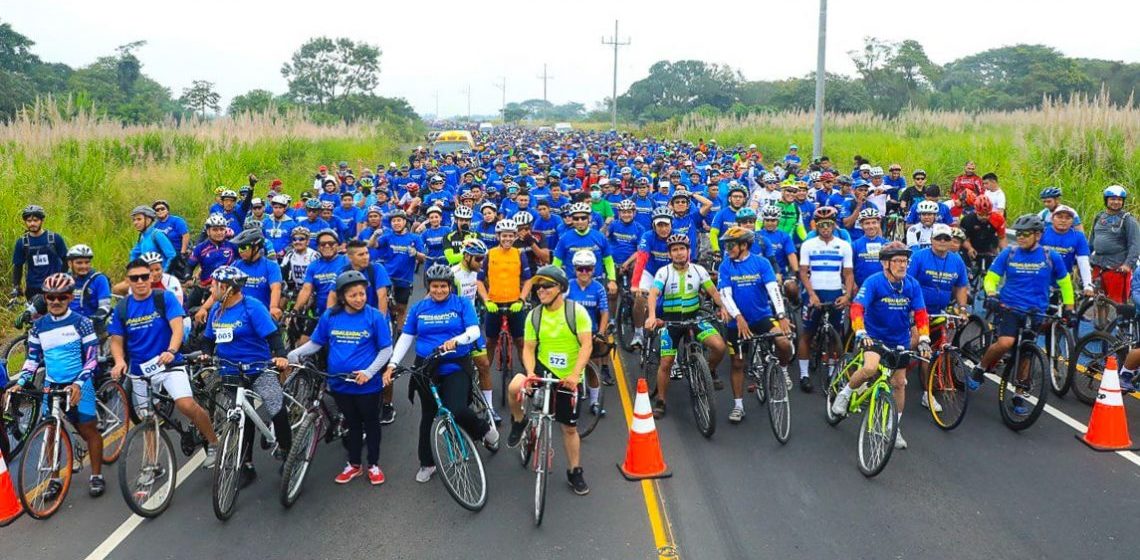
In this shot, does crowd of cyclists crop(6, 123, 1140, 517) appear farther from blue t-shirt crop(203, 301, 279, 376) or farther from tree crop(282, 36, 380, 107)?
tree crop(282, 36, 380, 107)

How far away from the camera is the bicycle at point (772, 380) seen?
25.0ft

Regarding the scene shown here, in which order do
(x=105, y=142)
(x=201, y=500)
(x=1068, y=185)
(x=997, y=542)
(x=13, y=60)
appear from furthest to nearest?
(x=13, y=60)
(x=105, y=142)
(x=1068, y=185)
(x=201, y=500)
(x=997, y=542)

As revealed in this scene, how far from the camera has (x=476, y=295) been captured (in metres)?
9.62

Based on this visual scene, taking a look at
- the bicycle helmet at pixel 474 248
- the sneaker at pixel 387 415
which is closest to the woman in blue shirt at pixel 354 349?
the sneaker at pixel 387 415

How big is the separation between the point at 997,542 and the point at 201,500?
6064mm

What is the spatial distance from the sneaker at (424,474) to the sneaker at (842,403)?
3.79m

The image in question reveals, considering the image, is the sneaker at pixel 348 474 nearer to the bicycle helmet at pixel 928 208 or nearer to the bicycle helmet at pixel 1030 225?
the bicycle helmet at pixel 1030 225

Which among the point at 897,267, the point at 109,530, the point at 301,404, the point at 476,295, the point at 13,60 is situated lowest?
the point at 109,530

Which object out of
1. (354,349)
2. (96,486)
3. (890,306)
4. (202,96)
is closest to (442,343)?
(354,349)

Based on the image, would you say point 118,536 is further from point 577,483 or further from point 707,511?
point 707,511

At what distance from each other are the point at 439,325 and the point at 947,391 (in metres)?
4.93

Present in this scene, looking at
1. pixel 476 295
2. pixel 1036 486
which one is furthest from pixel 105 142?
pixel 1036 486

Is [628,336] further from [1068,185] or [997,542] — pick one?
[1068,185]

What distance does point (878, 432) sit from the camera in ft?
22.5
